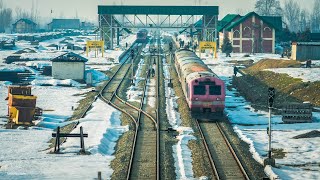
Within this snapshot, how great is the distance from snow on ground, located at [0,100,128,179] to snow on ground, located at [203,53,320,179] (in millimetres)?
6032

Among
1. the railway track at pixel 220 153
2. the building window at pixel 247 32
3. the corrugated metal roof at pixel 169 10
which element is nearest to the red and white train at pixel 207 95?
the railway track at pixel 220 153

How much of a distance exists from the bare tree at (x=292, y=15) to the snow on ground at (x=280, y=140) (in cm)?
13934

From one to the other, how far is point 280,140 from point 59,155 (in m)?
9.69

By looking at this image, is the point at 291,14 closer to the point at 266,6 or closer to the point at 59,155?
the point at 266,6

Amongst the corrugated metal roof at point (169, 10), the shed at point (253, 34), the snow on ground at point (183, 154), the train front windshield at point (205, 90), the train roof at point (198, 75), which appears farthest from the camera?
the corrugated metal roof at point (169, 10)

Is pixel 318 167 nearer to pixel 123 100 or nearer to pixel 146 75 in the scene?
pixel 123 100

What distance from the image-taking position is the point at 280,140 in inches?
1000

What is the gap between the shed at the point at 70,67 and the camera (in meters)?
51.3

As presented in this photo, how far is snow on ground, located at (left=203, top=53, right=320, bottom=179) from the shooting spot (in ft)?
67.1

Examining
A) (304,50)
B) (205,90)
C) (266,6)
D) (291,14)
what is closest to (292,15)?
(291,14)

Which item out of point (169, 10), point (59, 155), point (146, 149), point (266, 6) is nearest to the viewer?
point (59, 155)

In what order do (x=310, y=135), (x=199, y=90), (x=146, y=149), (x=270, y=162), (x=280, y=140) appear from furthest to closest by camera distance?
(x=199, y=90)
(x=310, y=135)
(x=280, y=140)
(x=146, y=149)
(x=270, y=162)

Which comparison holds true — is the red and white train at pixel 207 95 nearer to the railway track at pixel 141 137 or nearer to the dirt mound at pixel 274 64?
the railway track at pixel 141 137

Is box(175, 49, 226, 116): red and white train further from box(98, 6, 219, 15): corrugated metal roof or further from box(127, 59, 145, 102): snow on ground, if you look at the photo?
box(98, 6, 219, 15): corrugated metal roof
